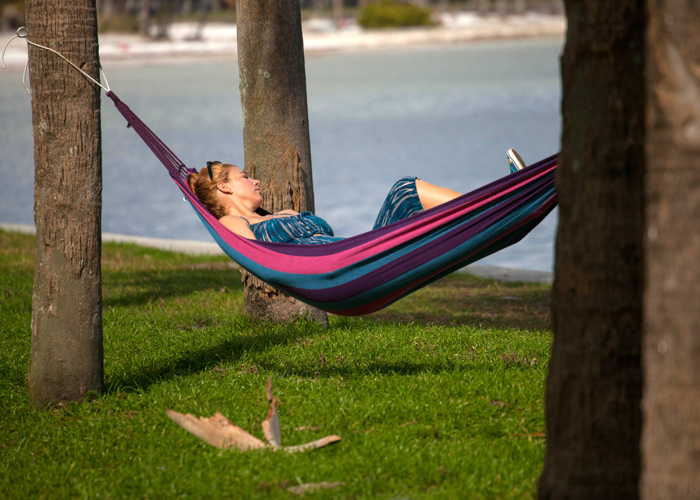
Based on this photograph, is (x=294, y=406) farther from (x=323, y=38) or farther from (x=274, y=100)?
(x=323, y=38)

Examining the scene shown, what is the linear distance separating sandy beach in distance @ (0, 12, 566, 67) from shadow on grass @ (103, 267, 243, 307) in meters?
29.3

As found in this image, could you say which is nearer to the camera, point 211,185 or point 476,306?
point 211,185

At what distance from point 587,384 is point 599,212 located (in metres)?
0.41

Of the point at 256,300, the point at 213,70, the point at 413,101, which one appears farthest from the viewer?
the point at 213,70

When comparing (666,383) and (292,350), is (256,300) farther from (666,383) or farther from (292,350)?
(666,383)

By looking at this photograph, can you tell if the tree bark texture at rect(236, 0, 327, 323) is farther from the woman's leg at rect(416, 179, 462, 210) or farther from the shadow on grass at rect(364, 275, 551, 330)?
the shadow on grass at rect(364, 275, 551, 330)

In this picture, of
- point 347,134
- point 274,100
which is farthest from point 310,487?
point 347,134

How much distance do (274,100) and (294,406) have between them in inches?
65.9

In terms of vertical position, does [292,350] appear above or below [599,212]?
below

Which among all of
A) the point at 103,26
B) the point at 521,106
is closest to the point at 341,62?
the point at 103,26

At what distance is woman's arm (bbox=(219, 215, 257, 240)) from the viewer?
3.40 meters

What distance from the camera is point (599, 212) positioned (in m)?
1.74

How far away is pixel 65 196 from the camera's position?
2807mm

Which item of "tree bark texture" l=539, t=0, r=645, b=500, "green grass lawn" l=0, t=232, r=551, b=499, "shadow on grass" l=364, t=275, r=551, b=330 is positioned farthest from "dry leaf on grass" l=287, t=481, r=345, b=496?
"shadow on grass" l=364, t=275, r=551, b=330
